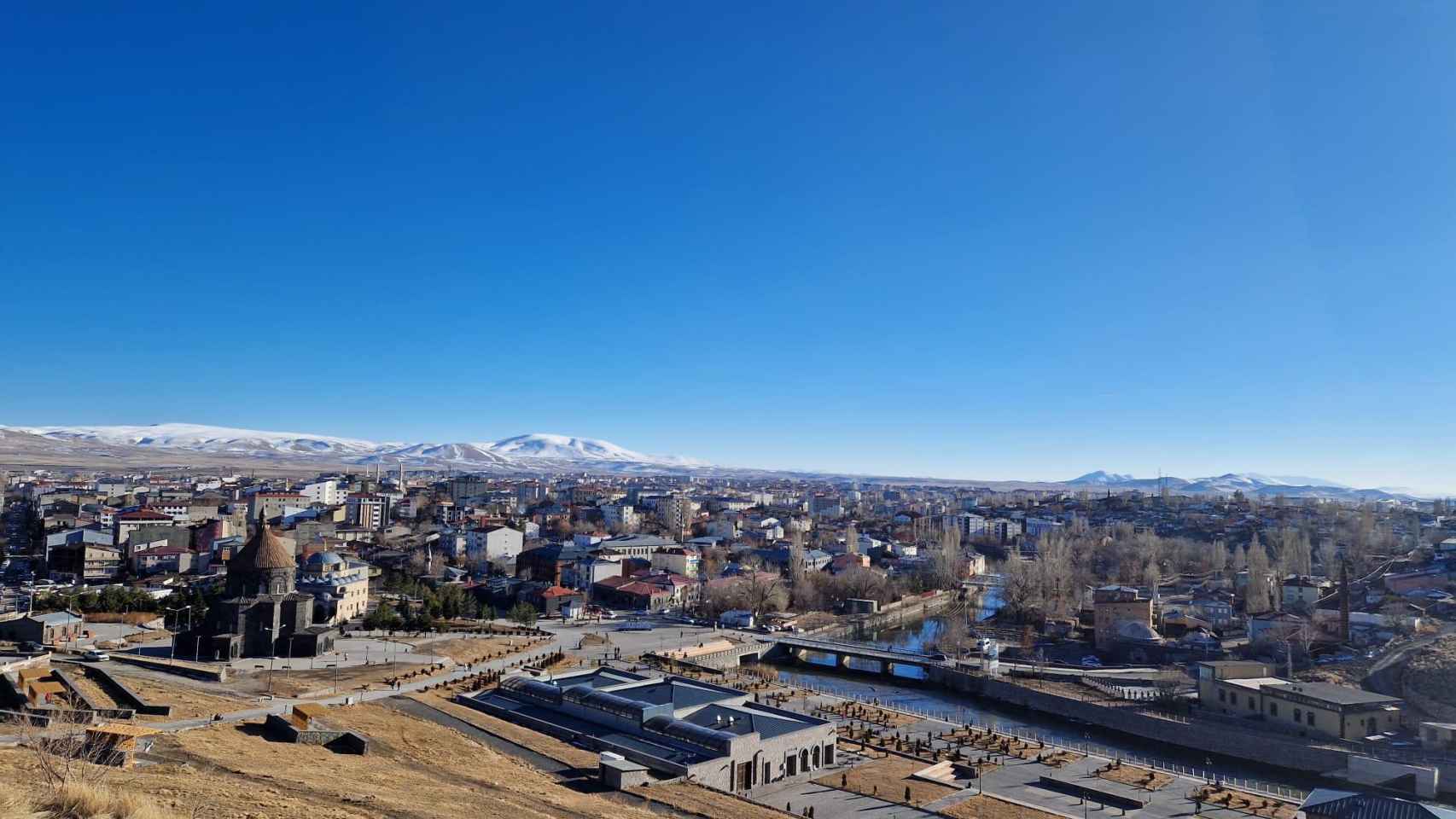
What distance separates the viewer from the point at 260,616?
2239cm

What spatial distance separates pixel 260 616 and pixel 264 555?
151cm

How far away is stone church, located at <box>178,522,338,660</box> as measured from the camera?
71.8ft

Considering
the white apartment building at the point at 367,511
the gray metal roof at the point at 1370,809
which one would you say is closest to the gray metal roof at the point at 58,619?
the gray metal roof at the point at 1370,809

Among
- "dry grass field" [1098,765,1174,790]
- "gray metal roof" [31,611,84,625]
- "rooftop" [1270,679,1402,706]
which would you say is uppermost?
"rooftop" [1270,679,1402,706]

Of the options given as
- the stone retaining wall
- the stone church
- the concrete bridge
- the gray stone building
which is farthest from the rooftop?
the stone church

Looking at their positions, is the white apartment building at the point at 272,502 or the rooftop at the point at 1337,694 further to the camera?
the white apartment building at the point at 272,502

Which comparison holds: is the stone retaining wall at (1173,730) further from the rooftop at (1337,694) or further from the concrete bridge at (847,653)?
the concrete bridge at (847,653)

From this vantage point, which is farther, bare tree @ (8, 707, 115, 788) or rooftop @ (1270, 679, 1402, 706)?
rooftop @ (1270, 679, 1402, 706)

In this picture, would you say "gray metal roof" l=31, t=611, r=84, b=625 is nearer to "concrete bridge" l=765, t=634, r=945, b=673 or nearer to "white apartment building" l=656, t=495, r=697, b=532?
"concrete bridge" l=765, t=634, r=945, b=673

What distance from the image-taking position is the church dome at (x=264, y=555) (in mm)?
22812

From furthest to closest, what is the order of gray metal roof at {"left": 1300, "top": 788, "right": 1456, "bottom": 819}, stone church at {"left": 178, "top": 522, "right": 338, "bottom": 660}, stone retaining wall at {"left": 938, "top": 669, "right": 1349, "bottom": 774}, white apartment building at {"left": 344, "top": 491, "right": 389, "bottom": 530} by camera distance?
white apartment building at {"left": 344, "top": 491, "right": 389, "bottom": 530}, stone church at {"left": 178, "top": 522, "right": 338, "bottom": 660}, stone retaining wall at {"left": 938, "top": 669, "right": 1349, "bottom": 774}, gray metal roof at {"left": 1300, "top": 788, "right": 1456, "bottom": 819}

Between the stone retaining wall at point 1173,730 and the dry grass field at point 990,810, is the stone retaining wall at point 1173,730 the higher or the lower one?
the lower one

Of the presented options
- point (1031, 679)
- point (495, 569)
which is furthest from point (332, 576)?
point (1031, 679)

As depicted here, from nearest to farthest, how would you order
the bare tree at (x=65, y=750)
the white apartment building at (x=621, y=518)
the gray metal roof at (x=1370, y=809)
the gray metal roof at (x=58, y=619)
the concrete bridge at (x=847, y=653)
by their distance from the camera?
1. the bare tree at (x=65, y=750)
2. the gray metal roof at (x=1370, y=809)
3. the gray metal roof at (x=58, y=619)
4. the concrete bridge at (x=847, y=653)
5. the white apartment building at (x=621, y=518)
